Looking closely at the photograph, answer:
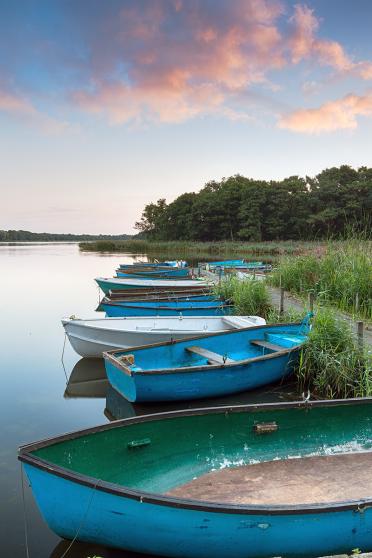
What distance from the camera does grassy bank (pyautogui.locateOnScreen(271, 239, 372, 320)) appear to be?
30.2ft

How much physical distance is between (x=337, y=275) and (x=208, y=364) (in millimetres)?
4515

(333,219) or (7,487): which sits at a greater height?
(333,219)

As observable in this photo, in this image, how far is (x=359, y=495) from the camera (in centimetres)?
369

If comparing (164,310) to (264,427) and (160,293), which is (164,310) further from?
(264,427)

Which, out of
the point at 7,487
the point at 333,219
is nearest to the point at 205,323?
the point at 7,487

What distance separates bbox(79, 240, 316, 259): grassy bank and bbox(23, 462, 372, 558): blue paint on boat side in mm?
34469

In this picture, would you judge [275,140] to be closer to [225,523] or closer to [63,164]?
[63,164]

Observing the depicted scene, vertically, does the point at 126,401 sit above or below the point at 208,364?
below

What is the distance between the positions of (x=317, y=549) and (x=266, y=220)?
212 feet

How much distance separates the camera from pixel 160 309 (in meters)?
10.6

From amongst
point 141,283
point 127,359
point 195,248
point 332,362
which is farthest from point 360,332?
point 195,248

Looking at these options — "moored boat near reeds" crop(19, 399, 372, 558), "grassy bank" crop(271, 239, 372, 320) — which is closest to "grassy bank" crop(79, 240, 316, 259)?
"grassy bank" crop(271, 239, 372, 320)

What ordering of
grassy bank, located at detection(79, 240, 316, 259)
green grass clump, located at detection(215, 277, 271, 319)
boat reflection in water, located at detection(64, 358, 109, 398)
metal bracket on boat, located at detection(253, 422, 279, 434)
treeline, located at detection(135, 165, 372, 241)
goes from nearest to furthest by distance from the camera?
1. metal bracket on boat, located at detection(253, 422, 279, 434)
2. boat reflection in water, located at detection(64, 358, 109, 398)
3. green grass clump, located at detection(215, 277, 271, 319)
4. grassy bank, located at detection(79, 240, 316, 259)
5. treeline, located at detection(135, 165, 372, 241)

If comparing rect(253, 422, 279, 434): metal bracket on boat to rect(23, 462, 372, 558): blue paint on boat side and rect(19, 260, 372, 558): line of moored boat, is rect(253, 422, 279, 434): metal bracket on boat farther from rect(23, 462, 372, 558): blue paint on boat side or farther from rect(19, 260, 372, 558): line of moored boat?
rect(23, 462, 372, 558): blue paint on boat side
